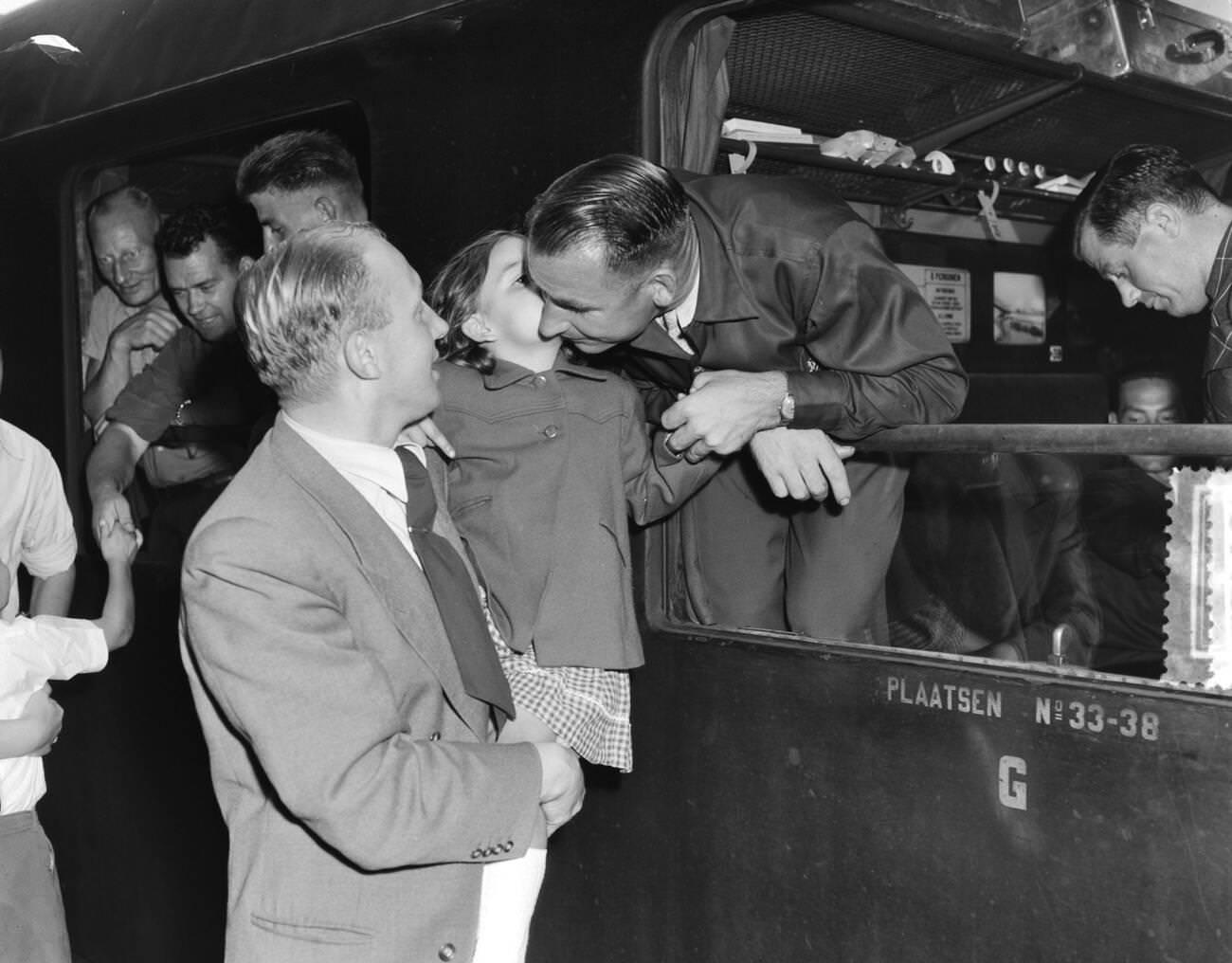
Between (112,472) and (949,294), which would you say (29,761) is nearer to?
(112,472)

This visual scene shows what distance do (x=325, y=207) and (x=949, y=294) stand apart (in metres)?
2.59

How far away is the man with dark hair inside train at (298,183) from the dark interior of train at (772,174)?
80 mm

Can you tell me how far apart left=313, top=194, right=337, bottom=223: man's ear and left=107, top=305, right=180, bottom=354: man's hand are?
79cm

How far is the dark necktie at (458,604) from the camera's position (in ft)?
5.99

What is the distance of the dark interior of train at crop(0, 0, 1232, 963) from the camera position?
2.34 m

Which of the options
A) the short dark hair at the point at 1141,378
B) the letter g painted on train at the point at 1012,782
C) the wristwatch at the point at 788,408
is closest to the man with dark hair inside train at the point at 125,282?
the wristwatch at the point at 788,408

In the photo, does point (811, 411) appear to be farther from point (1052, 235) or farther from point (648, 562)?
point (1052, 235)

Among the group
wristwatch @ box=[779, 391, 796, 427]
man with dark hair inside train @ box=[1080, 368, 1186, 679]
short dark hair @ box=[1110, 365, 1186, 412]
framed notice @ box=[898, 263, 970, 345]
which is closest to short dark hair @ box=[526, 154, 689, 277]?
wristwatch @ box=[779, 391, 796, 427]

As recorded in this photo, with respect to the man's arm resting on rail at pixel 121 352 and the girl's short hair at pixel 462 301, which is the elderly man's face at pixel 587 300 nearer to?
the girl's short hair at pixel 462 301

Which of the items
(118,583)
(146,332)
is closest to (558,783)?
(118,583)

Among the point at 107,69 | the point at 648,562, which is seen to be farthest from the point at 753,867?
the point at 107,69

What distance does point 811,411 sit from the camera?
7.06ft

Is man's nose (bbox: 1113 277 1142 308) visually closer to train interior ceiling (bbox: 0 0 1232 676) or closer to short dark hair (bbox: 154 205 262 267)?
train interior ceiling (bbox: 0 0 1232 676)

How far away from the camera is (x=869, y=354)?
7.16 feet
